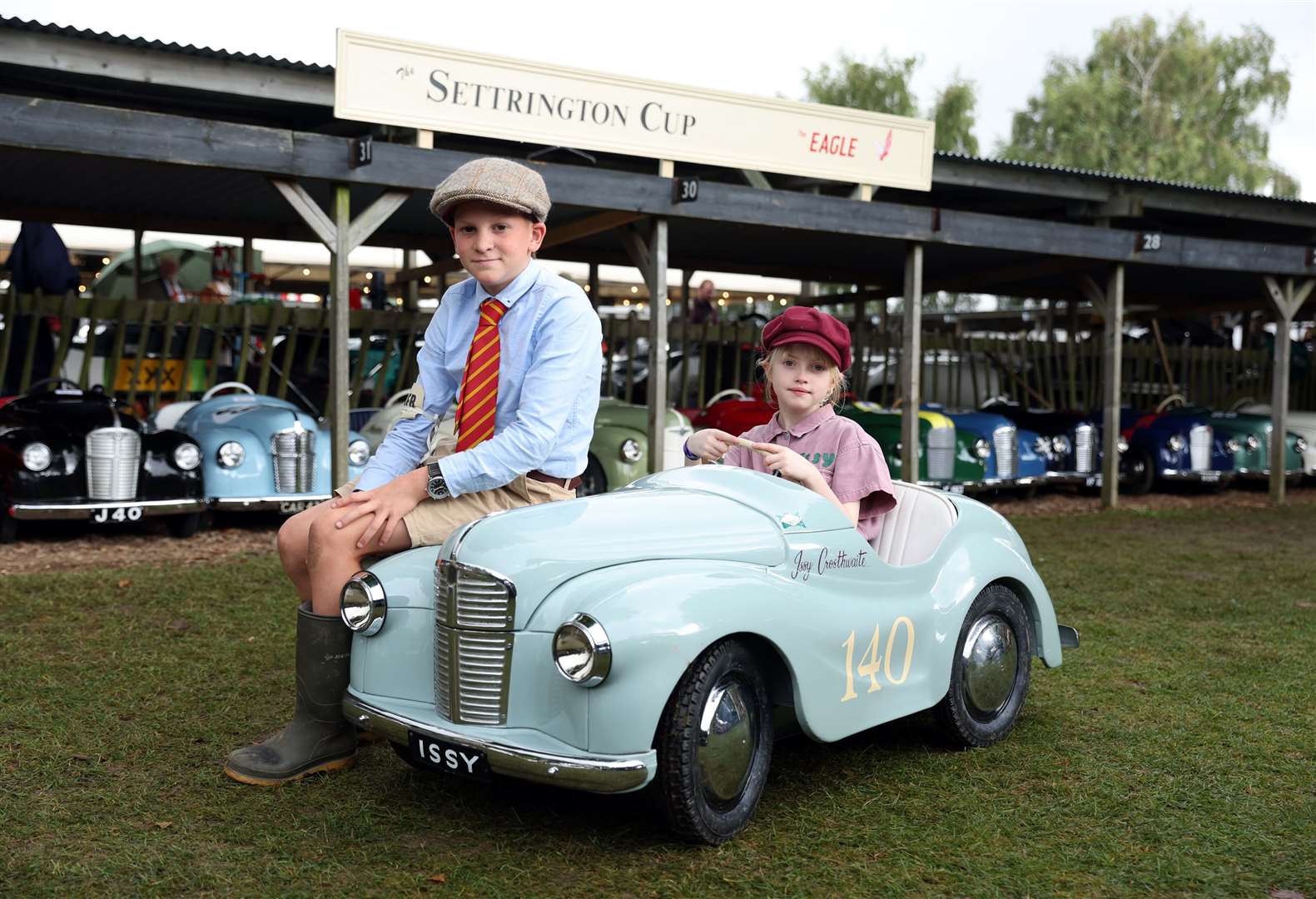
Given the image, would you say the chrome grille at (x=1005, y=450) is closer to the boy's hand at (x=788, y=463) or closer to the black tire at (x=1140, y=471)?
the black tire at (x=1140, y=471)

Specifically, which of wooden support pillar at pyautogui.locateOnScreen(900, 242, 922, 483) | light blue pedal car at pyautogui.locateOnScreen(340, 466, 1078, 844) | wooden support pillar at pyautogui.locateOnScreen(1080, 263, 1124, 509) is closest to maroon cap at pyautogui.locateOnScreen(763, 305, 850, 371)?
light blue pedal car at pyautogui.locateOnScreen(340, 466, 1078, 844)

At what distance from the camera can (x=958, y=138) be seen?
3925 cm

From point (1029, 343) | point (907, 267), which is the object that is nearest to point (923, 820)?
point (907, 267)

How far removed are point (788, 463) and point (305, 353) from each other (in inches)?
336

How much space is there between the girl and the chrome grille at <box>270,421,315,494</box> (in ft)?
17.0

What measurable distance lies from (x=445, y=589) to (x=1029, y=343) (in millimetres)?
14177

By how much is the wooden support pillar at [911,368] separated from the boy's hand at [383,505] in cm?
754

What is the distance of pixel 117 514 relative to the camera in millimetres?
7621

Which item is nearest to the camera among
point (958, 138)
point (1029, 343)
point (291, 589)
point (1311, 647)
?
point (1311, 647)

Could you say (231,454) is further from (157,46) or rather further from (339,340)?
(157,46)

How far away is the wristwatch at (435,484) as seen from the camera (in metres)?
3.24

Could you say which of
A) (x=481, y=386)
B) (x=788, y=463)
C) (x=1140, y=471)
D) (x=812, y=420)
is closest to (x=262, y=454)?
(x=481, y=386)

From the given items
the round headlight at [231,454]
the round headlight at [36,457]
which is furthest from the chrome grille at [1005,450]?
the round headlight at [36,457]

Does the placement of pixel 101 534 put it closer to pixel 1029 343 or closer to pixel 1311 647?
pixel 1311 647
